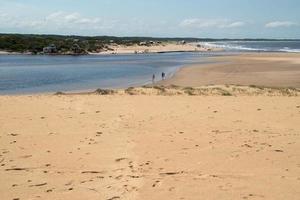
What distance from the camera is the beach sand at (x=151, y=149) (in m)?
6.64

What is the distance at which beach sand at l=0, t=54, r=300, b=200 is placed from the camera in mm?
6641

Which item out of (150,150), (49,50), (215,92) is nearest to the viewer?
(150,150)

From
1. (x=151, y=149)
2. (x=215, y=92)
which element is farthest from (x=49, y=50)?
(x=151, y=149)

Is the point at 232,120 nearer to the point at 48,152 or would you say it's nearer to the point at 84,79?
the point at 48,152

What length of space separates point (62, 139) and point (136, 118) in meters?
2.88

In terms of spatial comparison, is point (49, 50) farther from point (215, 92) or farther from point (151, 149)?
point (151, 149)

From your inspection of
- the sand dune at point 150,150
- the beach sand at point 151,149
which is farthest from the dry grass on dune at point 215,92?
the sand dune at point 150,150

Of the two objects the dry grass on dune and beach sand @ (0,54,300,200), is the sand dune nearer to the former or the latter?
beach sand @ (0,54,300,200)

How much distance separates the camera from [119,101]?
15.7 m

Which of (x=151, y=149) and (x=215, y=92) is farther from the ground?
(x=215, y=92)

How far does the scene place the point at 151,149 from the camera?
29.3 feet

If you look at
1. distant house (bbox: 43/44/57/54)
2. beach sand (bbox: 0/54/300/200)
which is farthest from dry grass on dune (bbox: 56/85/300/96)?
distant house (bbox: 43/44/57/54)

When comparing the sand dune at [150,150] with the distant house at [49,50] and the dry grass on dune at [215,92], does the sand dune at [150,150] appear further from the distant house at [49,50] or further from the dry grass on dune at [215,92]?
the distant house at [49,50]

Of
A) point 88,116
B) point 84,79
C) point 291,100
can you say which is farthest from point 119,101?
point 84,79
